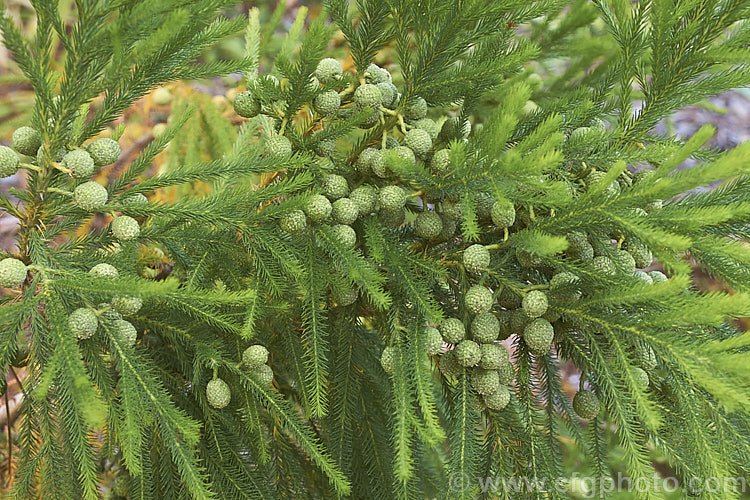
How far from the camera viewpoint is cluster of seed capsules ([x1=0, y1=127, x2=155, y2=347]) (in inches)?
30.3

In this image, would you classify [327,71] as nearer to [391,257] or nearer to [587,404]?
[391,257]

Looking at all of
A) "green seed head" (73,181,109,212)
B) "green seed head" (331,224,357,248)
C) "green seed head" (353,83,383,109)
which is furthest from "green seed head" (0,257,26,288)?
"green seed head" (353,83,383,109)

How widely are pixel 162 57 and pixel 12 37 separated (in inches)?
6.9

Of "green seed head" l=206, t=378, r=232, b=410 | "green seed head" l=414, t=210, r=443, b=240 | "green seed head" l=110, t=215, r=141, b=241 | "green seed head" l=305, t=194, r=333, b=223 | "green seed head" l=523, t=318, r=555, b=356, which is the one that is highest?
"green seed head" l=110, t=215, r=141, b=241

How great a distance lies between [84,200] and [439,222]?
543 mm

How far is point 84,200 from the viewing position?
0.80 m

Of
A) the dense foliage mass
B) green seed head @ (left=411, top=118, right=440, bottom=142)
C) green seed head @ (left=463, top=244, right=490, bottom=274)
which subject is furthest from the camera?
green seed head @ (left=411, top=118, right=440, bottom=142)

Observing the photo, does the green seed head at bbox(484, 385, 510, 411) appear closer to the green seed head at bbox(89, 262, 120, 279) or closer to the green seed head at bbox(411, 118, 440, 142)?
the green seed head at bbox(411, 118, 440, 142)

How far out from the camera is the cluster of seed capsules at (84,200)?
769 millimetres

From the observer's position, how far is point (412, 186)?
3.09 ft

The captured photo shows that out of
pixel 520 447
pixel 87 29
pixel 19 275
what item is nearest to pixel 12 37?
pixel 87 29

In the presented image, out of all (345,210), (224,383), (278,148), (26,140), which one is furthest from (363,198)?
(26,140)

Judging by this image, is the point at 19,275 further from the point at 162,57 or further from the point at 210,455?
the point at 210,455

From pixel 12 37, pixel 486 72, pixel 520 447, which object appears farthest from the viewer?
pixel 520 447
